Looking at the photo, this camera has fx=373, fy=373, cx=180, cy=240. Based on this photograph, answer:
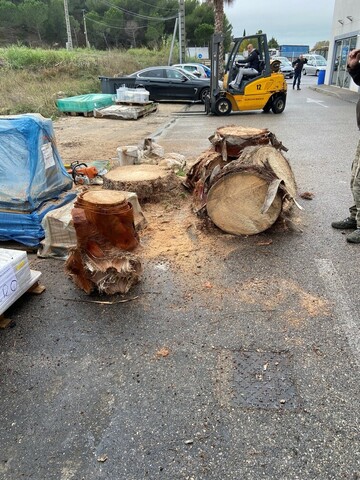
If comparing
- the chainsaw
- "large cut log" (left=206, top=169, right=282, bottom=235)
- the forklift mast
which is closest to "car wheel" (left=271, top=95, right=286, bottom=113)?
the forklift mast

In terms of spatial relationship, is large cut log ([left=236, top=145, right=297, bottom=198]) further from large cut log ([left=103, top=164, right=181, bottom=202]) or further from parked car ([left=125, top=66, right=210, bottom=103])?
parked car ([left=125, top=66, right=210, bottom=103])

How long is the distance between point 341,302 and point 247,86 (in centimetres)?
1120

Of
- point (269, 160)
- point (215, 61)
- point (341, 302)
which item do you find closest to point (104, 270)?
point (341, 302)

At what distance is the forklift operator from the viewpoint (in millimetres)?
12359

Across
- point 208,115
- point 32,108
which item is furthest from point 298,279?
point 32,108

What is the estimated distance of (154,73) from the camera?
16.7m

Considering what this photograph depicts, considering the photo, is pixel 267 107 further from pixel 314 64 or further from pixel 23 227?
pixel 314 64

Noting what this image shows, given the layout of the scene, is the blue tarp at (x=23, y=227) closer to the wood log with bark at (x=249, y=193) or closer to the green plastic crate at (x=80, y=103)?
the wood log with bark at (x=249, y=193)

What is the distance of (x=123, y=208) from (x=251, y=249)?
1421mm

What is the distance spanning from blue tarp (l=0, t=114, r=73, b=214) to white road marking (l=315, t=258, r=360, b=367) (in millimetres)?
3006

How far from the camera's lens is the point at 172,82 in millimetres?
16703

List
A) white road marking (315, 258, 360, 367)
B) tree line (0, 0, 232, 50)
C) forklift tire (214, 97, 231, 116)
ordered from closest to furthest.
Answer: white road marking (315, 258, 360, 367), forklift tire (214, 97, 231, 116), tree line (0, 0, 232, 50)

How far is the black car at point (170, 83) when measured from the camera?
16.6 meters

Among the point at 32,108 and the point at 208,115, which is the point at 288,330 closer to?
the point at 208,115
